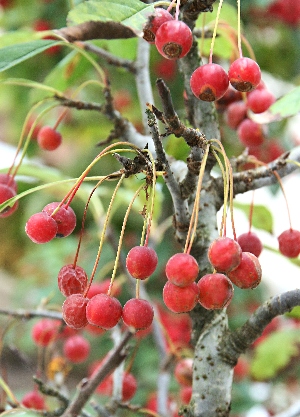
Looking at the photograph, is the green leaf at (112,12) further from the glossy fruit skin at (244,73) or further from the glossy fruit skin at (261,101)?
the glossy fruit skin at (261,101)

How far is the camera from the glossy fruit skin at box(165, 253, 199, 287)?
621 mm

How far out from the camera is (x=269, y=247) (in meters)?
1.19

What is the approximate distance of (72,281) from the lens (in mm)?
749

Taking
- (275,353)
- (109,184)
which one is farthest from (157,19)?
(109,184)

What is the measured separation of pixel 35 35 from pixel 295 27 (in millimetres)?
1587

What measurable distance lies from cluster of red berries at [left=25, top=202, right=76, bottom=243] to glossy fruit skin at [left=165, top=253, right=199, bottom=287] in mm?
185

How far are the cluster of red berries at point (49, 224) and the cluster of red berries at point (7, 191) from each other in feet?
0.42

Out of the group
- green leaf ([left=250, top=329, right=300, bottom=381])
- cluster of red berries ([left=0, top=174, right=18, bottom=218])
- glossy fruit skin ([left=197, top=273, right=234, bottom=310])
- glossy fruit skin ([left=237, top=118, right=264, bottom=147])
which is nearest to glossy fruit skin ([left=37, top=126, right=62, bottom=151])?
cluster of red berries ([left=0, top=174, right=18, bottom=218])

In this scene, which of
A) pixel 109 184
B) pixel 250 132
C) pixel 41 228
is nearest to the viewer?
pixel 41 228

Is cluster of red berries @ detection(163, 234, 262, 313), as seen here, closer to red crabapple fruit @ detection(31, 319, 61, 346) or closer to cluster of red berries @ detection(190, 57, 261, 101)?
cluster of red berries @ detection(190, 57, 261, 101)

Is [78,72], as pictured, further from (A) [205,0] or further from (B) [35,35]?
(A) [205,0]

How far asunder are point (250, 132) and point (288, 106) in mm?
352

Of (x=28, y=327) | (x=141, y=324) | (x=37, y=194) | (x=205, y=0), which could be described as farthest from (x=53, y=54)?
(x=141, y=324)

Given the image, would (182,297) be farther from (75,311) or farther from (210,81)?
(210,81)
